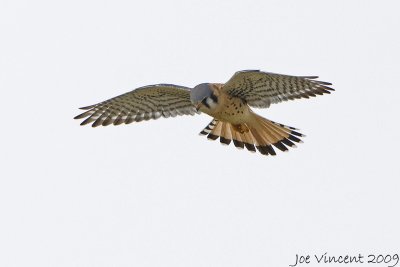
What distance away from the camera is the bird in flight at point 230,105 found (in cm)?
1095

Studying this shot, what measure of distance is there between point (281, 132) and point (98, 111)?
2.70 m

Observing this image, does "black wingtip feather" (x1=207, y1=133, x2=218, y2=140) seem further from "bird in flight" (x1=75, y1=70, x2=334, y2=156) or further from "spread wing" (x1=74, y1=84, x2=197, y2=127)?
"spread wing" (x1=74, y1=84, x2=197, y2=127)

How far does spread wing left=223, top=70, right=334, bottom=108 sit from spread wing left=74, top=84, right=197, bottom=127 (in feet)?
3.13

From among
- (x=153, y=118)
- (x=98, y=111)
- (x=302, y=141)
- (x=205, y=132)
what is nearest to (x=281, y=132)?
(x=302, y=141)

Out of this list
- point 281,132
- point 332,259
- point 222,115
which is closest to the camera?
point 332,259

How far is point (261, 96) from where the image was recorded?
1135 cm

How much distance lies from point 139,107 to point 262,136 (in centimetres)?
188

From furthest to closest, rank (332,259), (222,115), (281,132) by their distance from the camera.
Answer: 1. (281,132)
2. (222,115)
3. (332,259)

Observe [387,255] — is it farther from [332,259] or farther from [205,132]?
[205,132]

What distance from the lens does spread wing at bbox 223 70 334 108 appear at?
35.7 ft

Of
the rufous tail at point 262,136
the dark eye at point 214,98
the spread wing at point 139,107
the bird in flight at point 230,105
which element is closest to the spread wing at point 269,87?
the bird in flight at point 230,105

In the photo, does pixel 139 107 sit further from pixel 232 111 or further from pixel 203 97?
pixel 203 97

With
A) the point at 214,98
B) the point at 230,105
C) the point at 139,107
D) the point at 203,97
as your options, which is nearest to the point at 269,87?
the point at 230,105

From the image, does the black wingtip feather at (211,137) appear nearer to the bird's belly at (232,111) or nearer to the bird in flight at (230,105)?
the bird in flight at (230,105)
